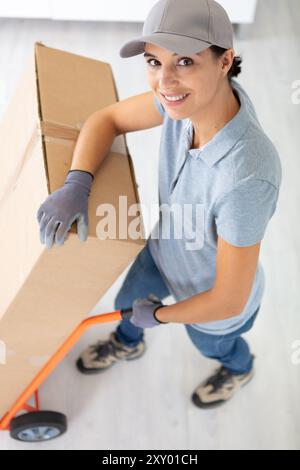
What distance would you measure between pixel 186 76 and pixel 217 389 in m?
1.26

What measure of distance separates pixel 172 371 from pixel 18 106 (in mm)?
1066

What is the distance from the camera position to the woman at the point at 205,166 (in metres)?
1.13

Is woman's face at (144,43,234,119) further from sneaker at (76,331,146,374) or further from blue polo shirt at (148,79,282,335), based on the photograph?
sneaker at (76,331,146,374)

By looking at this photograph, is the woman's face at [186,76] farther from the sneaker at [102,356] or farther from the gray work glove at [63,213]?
the sneaker at [102,356]

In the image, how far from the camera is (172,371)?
2176mm

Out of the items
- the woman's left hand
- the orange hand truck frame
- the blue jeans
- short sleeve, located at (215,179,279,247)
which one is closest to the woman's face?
short sleeve, located at (215,179,279,247)

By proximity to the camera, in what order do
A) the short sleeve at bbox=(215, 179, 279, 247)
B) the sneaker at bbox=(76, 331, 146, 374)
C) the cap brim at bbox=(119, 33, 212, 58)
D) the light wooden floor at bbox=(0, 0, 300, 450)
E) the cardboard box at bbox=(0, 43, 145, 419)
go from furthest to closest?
the sneaker at bbox=(76, 331, 146, 374) → the light wooden floor at bbox=(0, 0, 300, 450) → the cardboard box at bbox=(0, 43, 145, 419) → the short sleeve at bbox=(215, 179, 279, 247) → the cap brim at bbox=(119, 33, 212, 58)

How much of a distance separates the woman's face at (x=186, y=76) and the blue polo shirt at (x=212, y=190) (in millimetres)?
96

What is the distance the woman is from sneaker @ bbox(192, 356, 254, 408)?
0.46 metres

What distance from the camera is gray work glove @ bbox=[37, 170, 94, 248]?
1229 millimetres

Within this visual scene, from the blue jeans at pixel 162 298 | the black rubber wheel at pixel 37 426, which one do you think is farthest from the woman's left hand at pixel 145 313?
the black rubber wheel at pixel 37 426

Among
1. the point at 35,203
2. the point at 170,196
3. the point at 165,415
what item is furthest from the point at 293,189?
the point at 35,203

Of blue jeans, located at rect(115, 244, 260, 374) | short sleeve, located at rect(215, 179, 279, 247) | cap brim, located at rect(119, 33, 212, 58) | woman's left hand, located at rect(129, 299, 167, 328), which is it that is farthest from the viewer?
blue jeans, located at rect(115, 244, 260, 374)

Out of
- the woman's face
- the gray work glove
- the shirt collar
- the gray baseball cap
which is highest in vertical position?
the gray baseball cap
